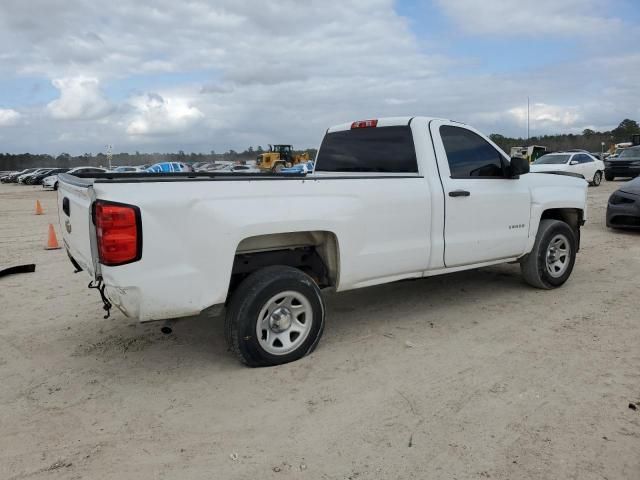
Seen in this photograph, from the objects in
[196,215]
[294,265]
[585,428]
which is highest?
[196,215]

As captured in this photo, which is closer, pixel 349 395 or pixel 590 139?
pixel 349 395

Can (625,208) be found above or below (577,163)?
below

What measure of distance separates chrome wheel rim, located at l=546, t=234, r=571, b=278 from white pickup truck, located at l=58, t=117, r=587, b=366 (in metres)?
0.02

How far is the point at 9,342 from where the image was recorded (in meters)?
4.72

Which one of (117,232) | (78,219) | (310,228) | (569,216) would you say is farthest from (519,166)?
(78,219)

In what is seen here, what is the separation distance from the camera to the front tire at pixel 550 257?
594cm

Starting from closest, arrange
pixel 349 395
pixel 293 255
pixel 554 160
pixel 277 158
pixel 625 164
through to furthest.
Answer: pixel 349 395
pixel 293 255
pixel 554 160
pixel 625 164
pixel 277 158

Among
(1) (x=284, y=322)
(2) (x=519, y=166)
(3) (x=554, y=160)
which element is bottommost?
(1) (x=284, y=322)

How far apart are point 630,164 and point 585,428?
2467 cm

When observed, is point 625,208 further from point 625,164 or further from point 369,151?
point 625,164

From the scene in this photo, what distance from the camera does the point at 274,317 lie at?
4016mm

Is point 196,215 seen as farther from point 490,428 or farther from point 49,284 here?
point 49,284

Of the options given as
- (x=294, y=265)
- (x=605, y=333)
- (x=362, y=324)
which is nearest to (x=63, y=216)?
(x=294, y=265)

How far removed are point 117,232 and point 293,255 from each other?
5.19 feet
